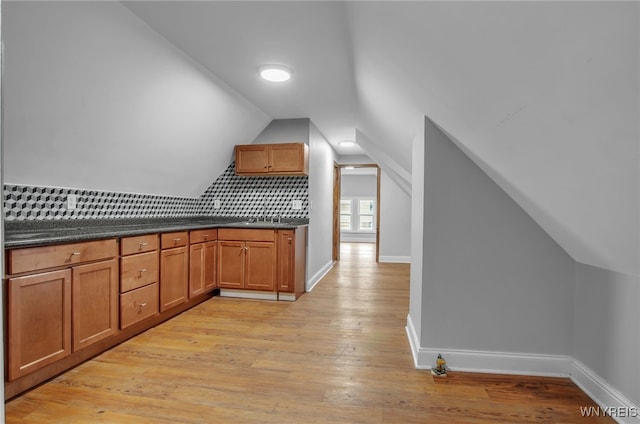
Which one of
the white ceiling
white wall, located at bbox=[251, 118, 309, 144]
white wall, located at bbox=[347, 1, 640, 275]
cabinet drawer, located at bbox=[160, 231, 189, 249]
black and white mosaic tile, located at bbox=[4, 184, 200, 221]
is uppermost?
the white ceiling

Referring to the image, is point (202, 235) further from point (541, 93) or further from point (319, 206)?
point (541, 93)

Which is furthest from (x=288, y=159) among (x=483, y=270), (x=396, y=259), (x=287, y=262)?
(x=396, y=259)

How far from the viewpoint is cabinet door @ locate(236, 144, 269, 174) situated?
4.18m

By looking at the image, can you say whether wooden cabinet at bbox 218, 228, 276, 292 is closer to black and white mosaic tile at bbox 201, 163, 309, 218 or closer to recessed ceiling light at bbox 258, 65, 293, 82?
black and white mosaic tile at bbox 201, 163, 309, 218

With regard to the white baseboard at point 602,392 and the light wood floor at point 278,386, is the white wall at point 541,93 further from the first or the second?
the light wood floor at point 278,386

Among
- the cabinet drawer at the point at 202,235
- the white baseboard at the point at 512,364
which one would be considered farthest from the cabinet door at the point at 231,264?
the white baseboard at the point at 512,364

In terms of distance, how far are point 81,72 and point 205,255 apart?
213 centimetres

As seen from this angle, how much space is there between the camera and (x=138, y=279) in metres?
2.69

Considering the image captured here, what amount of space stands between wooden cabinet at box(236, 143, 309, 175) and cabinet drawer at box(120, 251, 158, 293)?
172 centimetres

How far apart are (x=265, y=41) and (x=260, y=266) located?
2.39 metres

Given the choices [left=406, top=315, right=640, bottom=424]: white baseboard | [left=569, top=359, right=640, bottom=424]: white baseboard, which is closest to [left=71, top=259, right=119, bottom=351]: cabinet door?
[left=406, top=315, right=640, bottom=424]: white baseboard

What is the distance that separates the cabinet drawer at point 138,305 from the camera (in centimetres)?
A: 253

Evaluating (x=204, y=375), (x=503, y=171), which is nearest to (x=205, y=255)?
(x=204, y=375)

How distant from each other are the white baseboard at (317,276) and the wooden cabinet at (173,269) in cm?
159
